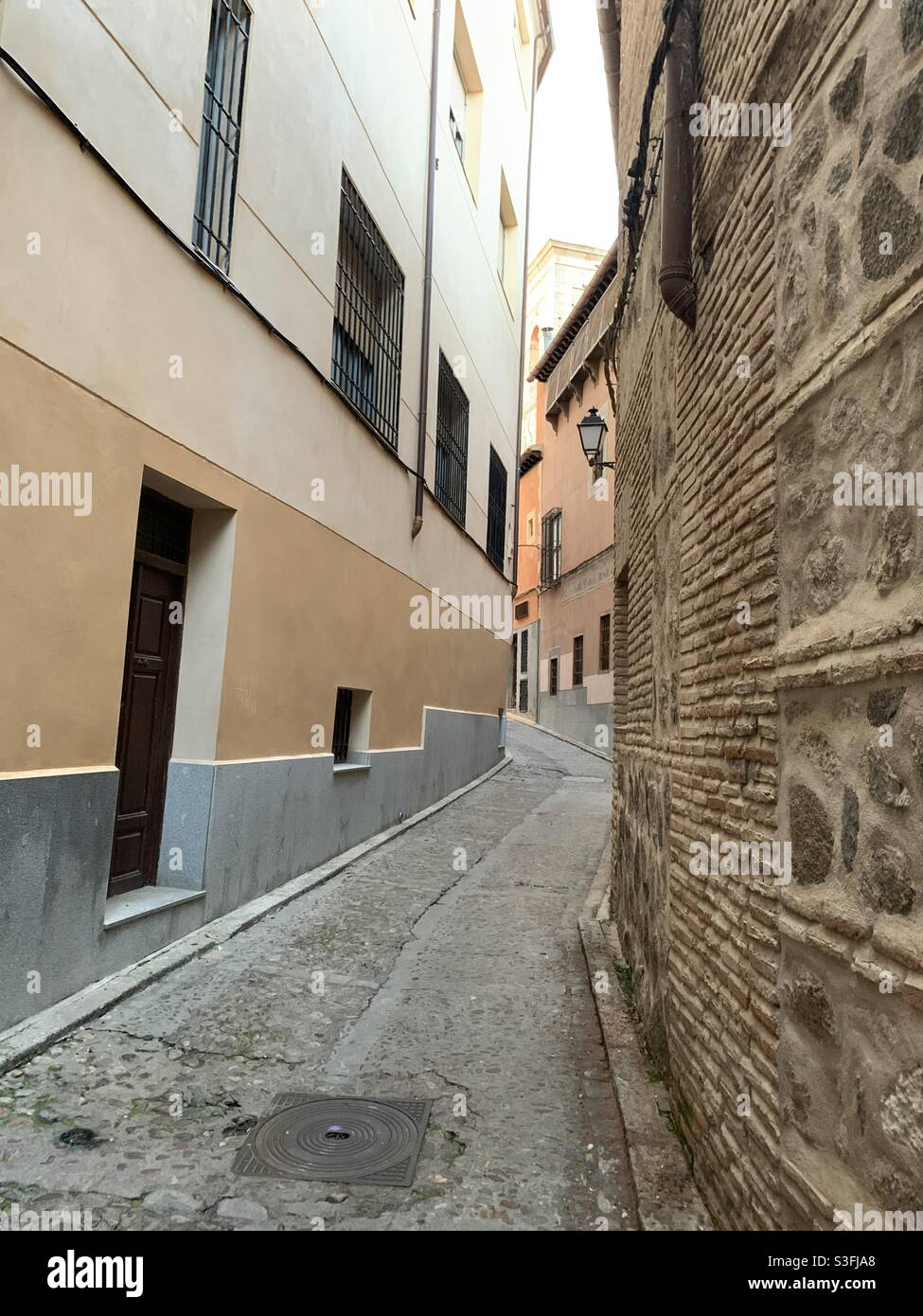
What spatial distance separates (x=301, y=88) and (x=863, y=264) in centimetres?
598

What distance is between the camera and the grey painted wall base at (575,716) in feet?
62.5

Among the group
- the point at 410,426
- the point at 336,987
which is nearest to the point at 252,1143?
the point at 336,987

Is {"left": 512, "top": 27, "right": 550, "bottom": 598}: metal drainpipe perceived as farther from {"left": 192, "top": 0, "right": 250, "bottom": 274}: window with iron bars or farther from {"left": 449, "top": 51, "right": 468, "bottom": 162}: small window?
{"left": 192, "top": 0, "right": 250, "bottom": 274}: window with iron bars

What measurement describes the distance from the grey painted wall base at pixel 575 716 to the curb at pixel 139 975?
12028 mm

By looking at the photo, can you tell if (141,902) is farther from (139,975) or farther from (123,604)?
(123,604)

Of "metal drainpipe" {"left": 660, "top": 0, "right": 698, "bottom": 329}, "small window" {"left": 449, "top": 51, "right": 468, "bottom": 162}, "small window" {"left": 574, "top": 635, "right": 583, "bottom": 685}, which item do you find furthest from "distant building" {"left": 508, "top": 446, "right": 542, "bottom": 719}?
"metal drainpipe" {"left": 660, "top": 0, "right": 698, "bottom": 329}

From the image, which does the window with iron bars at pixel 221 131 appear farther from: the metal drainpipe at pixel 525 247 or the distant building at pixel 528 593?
the distant building at pixel 528 593

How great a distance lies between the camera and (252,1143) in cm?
317

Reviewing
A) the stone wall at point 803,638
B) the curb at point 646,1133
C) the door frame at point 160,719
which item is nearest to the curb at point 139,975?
the door frame at point 160,719

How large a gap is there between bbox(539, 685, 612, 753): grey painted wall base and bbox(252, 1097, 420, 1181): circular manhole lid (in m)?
15.2

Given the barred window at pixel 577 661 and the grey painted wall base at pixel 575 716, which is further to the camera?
the barred window at pixel 577 661

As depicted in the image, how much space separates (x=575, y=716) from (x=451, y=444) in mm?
10632

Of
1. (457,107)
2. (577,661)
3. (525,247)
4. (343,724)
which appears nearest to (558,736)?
(577,661)

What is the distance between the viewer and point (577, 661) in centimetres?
2144
